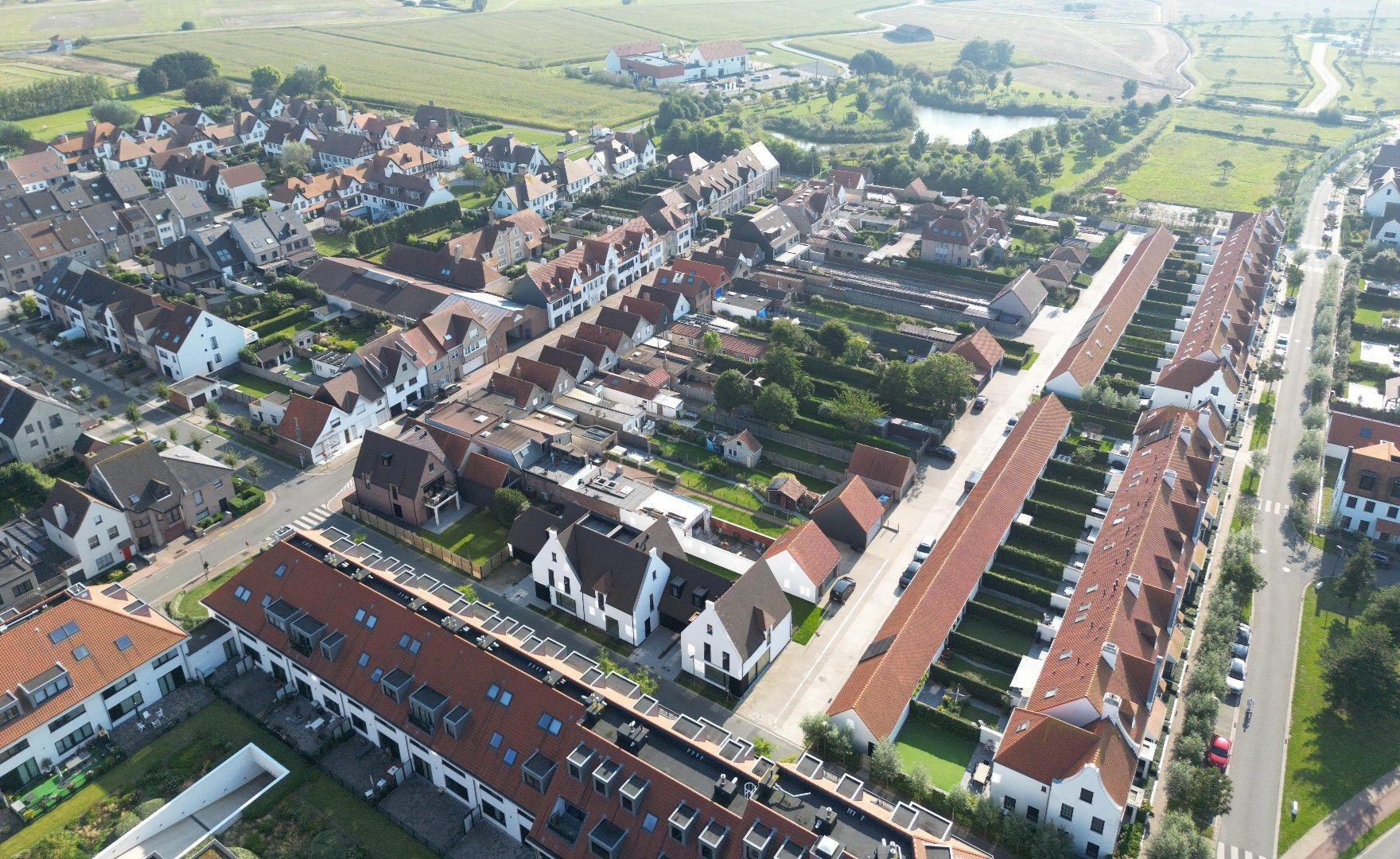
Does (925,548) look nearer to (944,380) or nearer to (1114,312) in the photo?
(944,380)

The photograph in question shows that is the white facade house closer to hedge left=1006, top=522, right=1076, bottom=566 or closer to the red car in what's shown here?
hedge left=1006, top=522, right=1076, bottom=566

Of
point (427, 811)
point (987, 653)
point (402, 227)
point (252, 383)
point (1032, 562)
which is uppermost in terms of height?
point (1032, 562)

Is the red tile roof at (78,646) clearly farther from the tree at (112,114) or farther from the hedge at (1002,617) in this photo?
the tree at (112,114)

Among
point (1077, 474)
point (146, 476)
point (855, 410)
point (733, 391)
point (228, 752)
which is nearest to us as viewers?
point (228, 752)

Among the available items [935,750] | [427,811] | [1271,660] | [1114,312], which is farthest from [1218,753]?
[1114,312]

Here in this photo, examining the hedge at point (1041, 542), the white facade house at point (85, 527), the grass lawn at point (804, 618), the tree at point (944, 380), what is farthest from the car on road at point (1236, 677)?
the white facade house at point (85, 527)

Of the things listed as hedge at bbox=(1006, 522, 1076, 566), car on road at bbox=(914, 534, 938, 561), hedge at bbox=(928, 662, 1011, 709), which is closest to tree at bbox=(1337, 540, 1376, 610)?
hedge at bbox=(1006, 522, 1076, 566)
